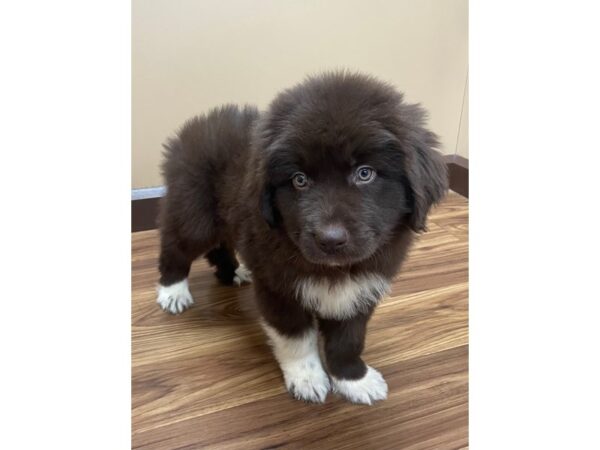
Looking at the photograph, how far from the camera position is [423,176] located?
4.86 ft

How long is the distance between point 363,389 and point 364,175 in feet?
2.66

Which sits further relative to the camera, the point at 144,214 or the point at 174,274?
the point at 144,214

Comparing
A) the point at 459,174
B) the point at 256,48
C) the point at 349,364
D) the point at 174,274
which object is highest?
the point at 256,48

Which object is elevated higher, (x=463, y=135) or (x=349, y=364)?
(x=463, y=135)

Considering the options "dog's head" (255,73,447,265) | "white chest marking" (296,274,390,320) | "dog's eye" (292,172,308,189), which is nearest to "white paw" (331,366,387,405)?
"white chest marking" (296,274,390,320)

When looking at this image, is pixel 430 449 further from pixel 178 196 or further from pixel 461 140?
pixel 461 140

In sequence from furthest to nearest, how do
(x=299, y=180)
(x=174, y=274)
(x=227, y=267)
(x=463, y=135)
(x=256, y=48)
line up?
(x=463, y=135) < (x=256, y=48) < (x=227, y=267) < (x=174, y=274) < (x=299, y=180)

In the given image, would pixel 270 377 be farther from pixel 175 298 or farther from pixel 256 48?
pixel 256 48

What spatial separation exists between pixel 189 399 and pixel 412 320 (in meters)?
0.99

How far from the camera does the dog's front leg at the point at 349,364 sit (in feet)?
5.92

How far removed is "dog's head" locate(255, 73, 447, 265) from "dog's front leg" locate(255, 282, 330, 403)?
342 mm

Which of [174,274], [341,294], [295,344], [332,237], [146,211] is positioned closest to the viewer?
[332,237]

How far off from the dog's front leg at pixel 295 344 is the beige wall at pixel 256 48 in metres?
1.14

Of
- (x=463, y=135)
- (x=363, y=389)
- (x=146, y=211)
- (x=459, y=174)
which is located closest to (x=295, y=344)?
(x=363, y=389)
